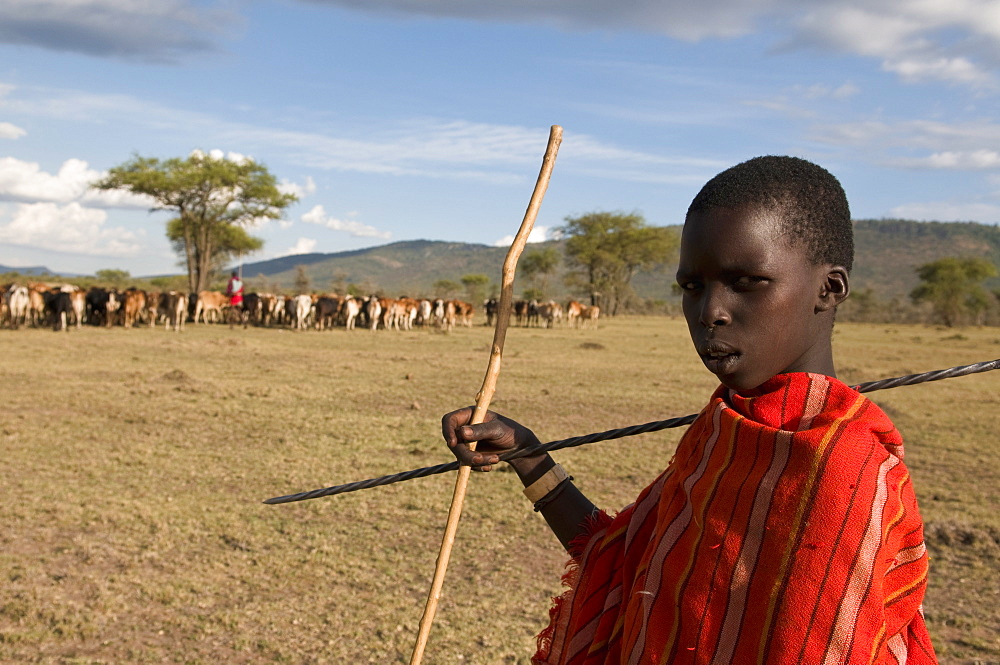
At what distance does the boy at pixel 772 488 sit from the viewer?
101 centimetres

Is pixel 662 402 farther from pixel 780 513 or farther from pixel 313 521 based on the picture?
pixel 780 513

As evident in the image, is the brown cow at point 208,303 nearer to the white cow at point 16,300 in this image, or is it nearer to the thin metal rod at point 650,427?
the white cow at point 16,300

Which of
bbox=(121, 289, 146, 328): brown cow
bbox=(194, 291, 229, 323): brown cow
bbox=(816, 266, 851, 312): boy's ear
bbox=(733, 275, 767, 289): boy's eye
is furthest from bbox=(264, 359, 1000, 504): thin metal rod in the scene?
bbox=(194, 291, 229, 323): brown cow

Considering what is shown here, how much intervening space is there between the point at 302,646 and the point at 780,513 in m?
3.32

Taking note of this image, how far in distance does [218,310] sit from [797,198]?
31538 millimetres

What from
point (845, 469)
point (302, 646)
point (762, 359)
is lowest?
point (302, 646)

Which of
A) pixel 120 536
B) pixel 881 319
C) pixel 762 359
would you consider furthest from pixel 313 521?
pixel 881 319

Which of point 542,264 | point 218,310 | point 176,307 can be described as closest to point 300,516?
point 176,307

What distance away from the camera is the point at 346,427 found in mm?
8883

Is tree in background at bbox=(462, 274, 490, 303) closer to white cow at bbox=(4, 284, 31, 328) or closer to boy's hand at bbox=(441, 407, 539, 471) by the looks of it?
white cow at bbox=(4, 284, 31, 328)

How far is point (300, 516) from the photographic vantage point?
5680 mm

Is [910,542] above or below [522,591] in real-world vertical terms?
above

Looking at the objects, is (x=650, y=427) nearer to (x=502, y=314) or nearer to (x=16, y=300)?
(x=502, y=314)

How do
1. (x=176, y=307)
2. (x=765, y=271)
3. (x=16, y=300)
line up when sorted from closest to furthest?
Answer: (x=765, y=271) → (x=16, y=300) → (x=176, y=307)
